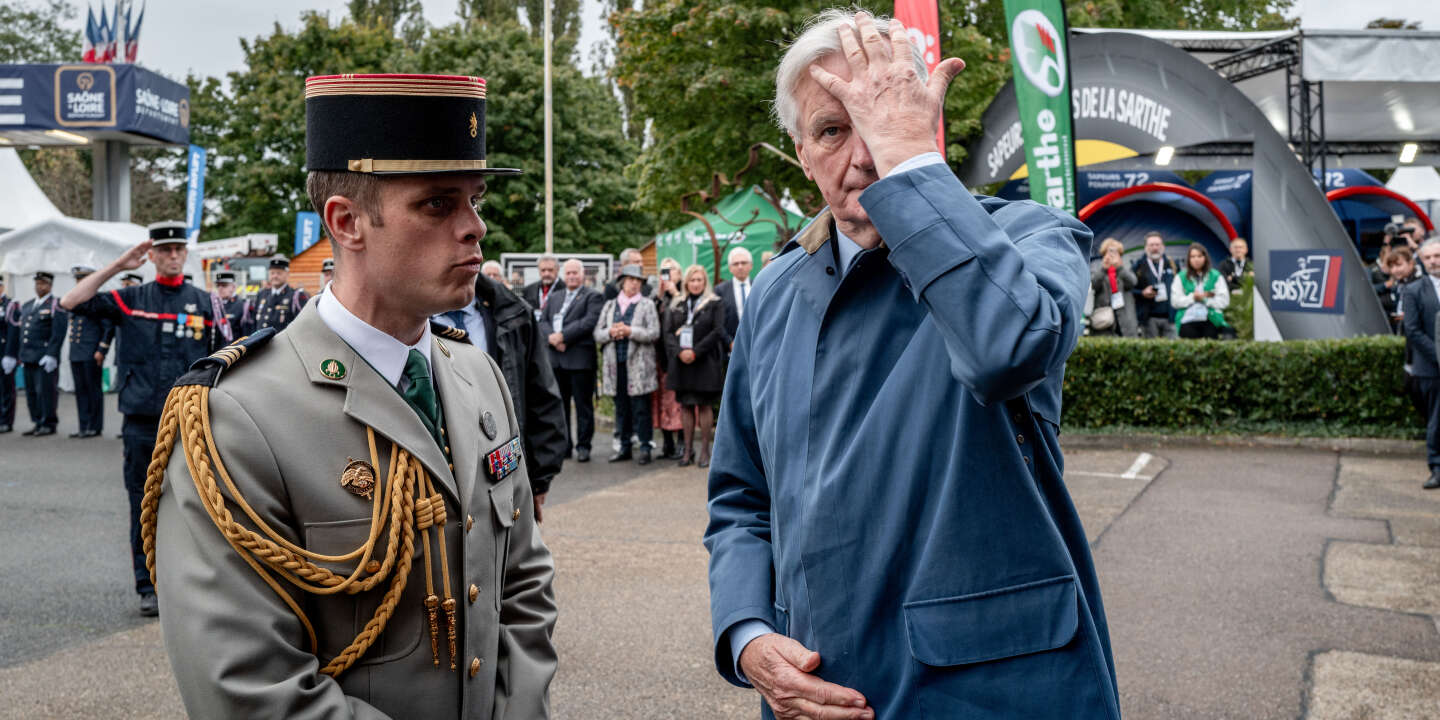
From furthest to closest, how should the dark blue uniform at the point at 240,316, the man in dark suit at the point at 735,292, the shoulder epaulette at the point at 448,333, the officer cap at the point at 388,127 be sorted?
the dark blue uniform at the point at 240,316 < the man in dark suit at the point at 735,292 < the shoulder epaulette at the point at 448,333 < the officer cap at the point at 388,127

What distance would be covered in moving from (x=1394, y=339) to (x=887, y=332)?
12149mm

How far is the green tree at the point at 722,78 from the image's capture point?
22.7 metres

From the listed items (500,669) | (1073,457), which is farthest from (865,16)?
(1073,457)

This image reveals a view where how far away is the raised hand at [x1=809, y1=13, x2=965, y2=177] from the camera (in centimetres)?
166

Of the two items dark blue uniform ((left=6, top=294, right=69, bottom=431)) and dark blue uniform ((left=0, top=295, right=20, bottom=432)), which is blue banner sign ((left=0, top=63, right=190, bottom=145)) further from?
dark blue uniform ((left=6, top=294, right=69, bottom=431))

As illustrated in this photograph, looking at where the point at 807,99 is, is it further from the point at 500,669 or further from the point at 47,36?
the point at 47,36

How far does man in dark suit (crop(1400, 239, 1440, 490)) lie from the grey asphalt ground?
0.50 m

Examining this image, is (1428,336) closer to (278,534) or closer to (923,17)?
(923,17)

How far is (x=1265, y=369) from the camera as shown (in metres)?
12.2

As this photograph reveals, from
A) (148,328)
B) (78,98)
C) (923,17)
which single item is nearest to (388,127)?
(148,328)

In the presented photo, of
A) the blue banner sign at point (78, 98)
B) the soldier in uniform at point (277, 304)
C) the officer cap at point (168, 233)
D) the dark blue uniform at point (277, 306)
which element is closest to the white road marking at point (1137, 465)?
the officer cap at point (168, 233)

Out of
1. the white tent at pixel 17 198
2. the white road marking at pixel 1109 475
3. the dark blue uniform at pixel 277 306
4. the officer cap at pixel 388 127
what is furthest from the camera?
the white tent at pixel 17 198

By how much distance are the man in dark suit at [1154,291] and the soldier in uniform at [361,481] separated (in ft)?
47.0

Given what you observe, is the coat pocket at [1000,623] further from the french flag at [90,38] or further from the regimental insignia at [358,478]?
the french flag at [90,38]
